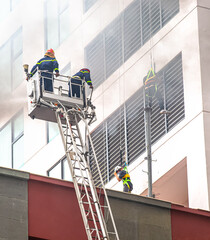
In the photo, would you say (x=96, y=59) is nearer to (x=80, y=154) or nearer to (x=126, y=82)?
(x=126, y=82)

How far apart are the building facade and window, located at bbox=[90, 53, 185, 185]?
0.04 metres

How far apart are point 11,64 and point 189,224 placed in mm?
20325

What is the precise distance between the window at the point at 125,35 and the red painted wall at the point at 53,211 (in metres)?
11.8

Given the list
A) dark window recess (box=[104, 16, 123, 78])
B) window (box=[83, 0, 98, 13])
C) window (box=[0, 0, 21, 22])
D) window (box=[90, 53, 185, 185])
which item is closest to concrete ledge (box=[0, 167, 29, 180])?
window (box=[90, 53, 185, 185])

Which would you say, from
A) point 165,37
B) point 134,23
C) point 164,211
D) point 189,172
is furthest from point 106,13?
point 164,211

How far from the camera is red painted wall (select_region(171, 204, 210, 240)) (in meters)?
21.1

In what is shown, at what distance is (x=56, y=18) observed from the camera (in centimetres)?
3659

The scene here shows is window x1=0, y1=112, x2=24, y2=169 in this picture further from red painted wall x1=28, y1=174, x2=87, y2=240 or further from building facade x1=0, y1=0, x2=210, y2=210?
red painted wall x1=28, y1=174, x2=87, y2=240

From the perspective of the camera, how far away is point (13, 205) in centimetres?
1847

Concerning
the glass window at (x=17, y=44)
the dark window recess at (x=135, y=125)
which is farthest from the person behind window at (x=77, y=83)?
the glass window at (x=17, y=44)

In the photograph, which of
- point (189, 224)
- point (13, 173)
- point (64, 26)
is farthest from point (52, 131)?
point (13, 173)

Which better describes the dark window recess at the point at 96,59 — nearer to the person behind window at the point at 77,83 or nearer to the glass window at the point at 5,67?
the glass window at the point at 5,67

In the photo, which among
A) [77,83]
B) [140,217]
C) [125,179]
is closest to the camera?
[140,217]

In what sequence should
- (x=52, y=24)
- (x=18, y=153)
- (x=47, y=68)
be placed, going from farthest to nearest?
(x=18, y=153), (x=52, y=24), (x=47, y=68)
